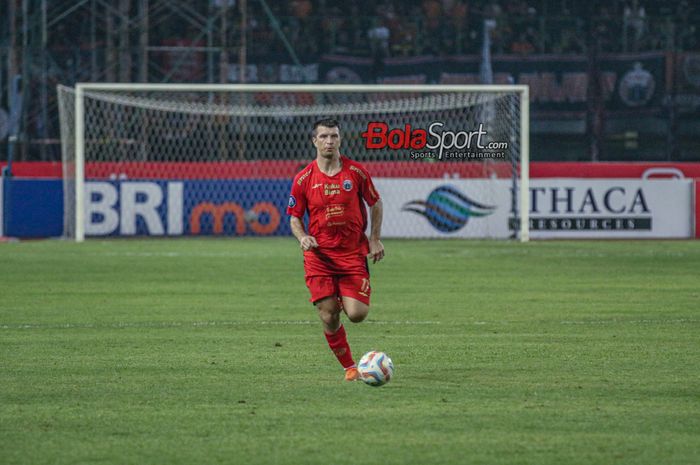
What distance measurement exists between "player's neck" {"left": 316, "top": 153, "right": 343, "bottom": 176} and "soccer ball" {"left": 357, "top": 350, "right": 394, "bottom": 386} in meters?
1.34

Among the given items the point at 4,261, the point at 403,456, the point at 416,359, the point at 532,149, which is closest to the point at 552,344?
the point at 416,359

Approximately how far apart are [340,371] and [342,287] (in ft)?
2.01

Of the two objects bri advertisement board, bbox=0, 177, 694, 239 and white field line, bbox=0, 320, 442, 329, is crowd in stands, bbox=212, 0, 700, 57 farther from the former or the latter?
white field line, bbox=0, 320, 442, 329

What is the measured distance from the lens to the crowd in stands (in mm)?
30906

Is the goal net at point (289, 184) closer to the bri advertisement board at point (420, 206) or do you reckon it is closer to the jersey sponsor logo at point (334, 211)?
the bri advertisement board at point (420, 206)

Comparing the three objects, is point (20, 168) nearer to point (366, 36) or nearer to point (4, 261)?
point (4, 261)

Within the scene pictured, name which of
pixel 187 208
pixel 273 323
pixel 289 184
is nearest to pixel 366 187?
pixel 273 323

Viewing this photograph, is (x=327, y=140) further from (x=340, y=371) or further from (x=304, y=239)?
(x=340, y=371)

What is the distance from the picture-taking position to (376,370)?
7.85 meters

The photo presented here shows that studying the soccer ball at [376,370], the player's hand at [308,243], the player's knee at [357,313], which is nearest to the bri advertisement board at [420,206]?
the player's knee at [357,313]

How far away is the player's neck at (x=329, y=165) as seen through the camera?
8.52 meters

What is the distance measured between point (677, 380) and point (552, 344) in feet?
6.91

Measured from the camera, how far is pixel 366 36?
103ft

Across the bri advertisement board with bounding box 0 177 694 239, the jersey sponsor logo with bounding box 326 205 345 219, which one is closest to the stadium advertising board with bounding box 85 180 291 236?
the bri advertisement board with bounding box 0 177 694 239
